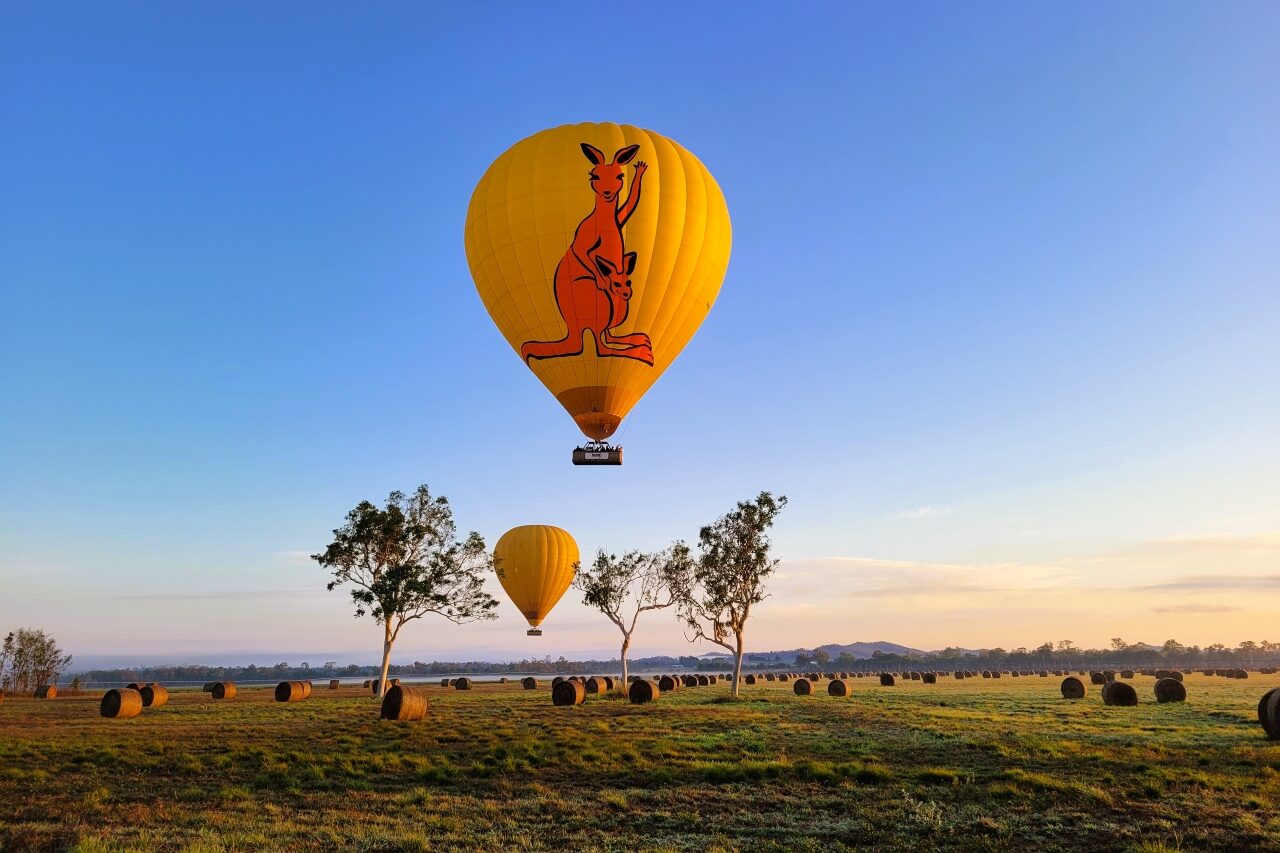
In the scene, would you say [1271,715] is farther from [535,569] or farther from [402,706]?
[535,569]

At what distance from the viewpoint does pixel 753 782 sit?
14.7 meters

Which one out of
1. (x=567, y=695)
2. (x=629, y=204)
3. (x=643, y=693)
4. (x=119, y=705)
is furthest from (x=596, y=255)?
(x=119, y=705)

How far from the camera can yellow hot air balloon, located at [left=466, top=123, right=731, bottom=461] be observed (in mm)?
23578

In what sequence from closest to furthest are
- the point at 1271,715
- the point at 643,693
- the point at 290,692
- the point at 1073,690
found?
the point at 1271,715, the point at 643,693, the point at 1073,690, the point at 290,692

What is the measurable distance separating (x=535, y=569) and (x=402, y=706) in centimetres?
2943

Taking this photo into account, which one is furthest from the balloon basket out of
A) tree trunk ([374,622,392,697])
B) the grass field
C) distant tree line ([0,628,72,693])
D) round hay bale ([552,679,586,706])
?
distant tree line ([0,628,72,693])

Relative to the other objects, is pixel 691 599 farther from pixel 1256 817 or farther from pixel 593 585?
pixel 1256 817

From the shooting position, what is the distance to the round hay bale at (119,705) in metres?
31.7

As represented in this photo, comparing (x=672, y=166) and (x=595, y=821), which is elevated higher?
(x=672, y=166)

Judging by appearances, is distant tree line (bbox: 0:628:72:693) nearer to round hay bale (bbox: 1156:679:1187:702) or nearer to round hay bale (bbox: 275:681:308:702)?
round hay bale (bbox: 275:681:308:702)

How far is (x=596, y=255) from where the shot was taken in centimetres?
2341

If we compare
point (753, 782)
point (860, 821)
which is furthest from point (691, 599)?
point (860, 821)

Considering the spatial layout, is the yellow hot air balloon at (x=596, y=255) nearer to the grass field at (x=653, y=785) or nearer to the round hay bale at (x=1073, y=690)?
the grass field at (x=653, y=785)

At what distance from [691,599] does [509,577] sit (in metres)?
19.0
